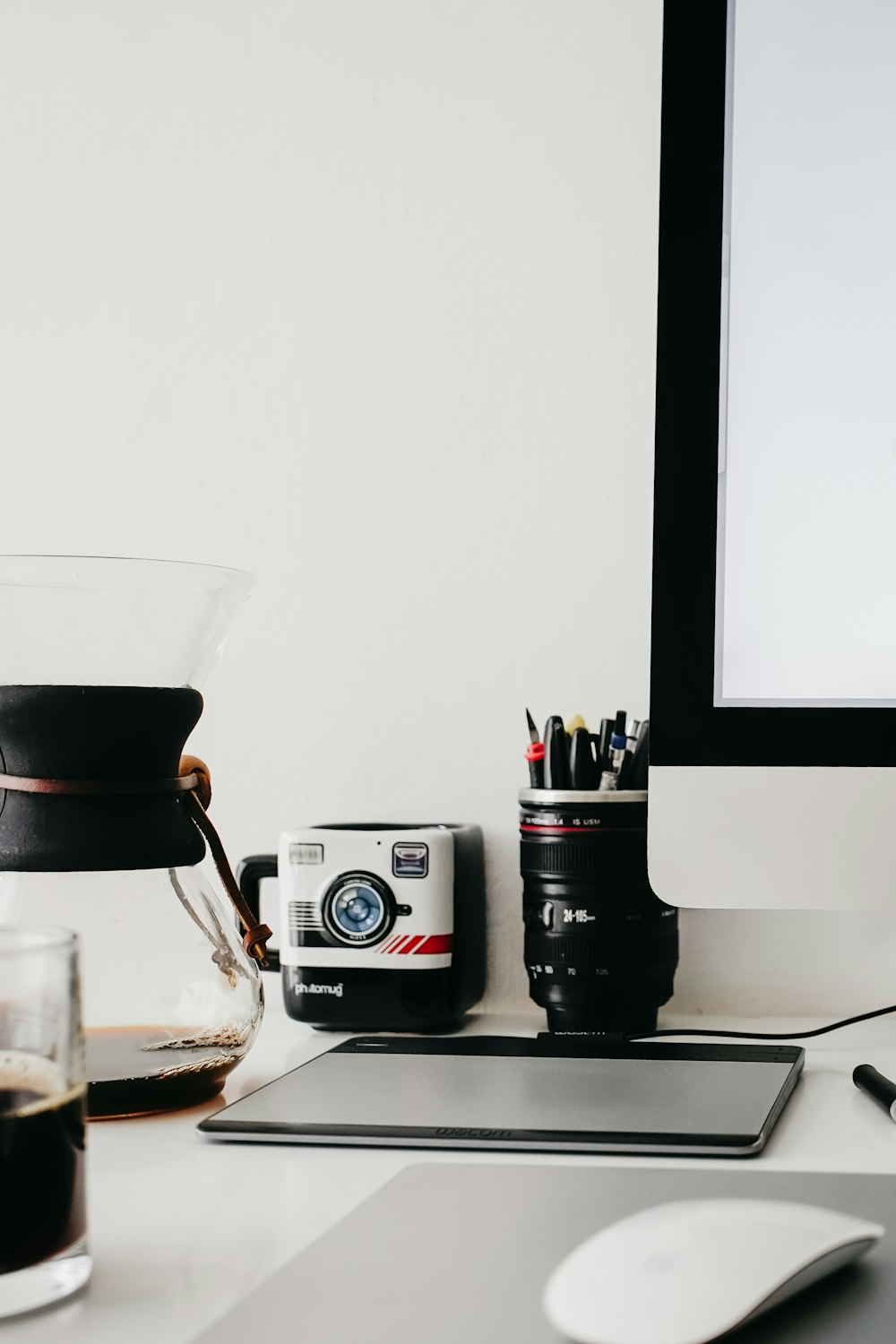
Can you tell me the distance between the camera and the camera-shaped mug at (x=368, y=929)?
2.49 ft

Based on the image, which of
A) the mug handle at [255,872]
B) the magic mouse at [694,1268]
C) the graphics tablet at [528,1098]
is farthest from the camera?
the mug handle at [255,872]

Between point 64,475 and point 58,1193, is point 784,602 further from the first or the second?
→ point 64,475

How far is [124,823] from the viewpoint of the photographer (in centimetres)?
56

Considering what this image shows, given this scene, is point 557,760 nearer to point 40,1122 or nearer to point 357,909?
point 357,909

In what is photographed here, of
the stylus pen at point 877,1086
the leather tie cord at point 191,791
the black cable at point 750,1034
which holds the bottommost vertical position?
the black cable at point 750,1034

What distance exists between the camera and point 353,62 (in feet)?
3.05

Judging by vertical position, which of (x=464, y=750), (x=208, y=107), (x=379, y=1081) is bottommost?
(x=379, y=1081)

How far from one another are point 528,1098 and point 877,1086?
0.54ft

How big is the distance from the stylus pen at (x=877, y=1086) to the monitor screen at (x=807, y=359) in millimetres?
185

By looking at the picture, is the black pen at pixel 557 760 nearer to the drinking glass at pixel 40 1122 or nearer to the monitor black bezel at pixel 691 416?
the monitor black bezel at pixel 691 416

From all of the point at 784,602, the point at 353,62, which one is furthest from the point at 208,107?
the point at 784,602

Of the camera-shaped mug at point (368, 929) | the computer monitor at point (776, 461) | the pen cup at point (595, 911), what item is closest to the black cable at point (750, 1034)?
the pen cup at point (595, 911)

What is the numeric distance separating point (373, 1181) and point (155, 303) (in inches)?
28.6

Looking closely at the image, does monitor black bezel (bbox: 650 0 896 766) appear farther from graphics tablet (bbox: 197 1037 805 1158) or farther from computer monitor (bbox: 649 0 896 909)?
graphics tablet (bbox: 197 1037 805 1158)
